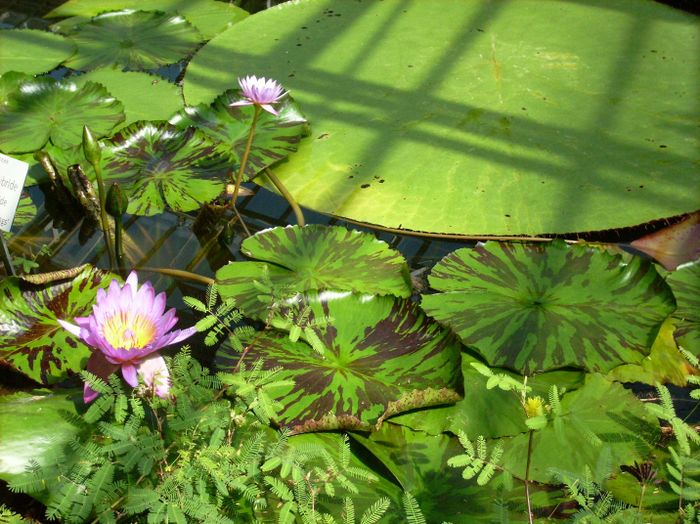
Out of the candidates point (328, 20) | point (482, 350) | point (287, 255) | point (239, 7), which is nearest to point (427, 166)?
point (287, 255)

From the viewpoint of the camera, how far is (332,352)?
56.6 inches

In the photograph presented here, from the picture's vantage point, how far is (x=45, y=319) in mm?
1508

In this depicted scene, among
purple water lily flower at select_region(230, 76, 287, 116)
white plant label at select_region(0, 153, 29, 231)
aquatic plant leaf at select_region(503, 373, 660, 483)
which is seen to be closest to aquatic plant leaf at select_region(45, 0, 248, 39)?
purple water lily flower at select_region(230, 76, 287, 116)

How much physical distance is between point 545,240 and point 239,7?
1911 millimetres

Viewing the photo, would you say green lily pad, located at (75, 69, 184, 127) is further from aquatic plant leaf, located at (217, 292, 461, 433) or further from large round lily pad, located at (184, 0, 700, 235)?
aquatic plant leaf, located at (217, 292, 461, 433)

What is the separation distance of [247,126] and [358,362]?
1002mm

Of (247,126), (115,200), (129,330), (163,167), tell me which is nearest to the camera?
(129,330)

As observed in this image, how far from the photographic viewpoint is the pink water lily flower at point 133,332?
1067mm

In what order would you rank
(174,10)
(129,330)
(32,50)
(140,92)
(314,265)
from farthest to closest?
(174,10) < (32,50) < (140,92) < (314,265) < (129,330)

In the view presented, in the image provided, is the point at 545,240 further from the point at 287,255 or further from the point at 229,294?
the point at 229,294

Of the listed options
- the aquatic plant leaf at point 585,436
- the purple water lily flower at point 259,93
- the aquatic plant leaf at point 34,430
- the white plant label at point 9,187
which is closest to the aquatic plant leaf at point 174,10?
the purple water lily flower at point 259,93

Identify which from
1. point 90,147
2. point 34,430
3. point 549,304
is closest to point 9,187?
point 90,147

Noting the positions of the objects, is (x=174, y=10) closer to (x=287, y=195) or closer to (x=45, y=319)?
(x=287, y=195)

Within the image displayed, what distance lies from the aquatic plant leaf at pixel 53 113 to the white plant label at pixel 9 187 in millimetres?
672
